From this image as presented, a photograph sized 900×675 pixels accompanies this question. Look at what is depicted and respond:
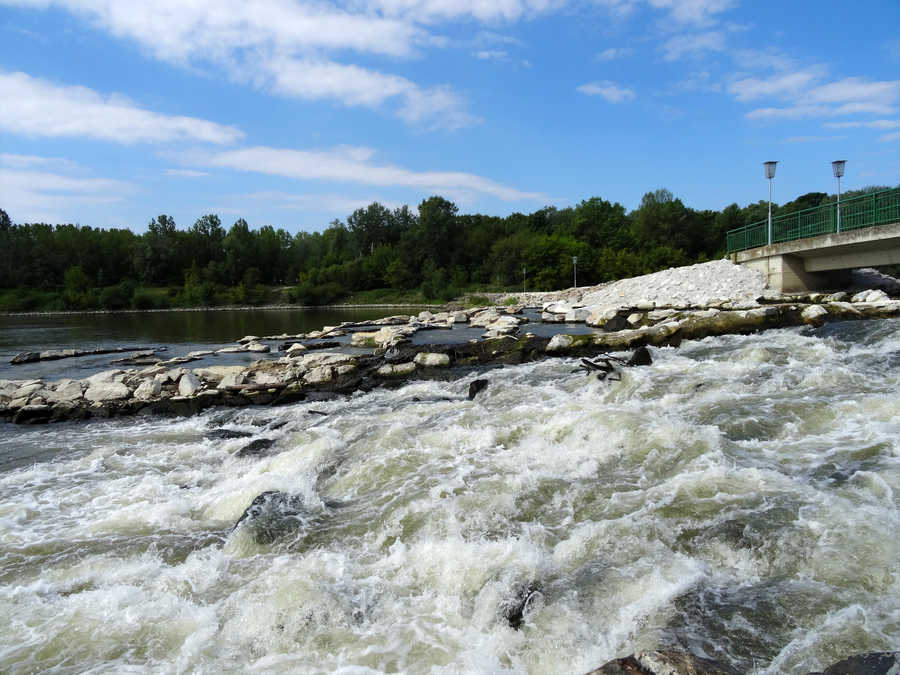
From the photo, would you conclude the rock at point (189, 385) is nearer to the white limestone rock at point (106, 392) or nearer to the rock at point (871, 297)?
the white limestone rock at point (106, 392)

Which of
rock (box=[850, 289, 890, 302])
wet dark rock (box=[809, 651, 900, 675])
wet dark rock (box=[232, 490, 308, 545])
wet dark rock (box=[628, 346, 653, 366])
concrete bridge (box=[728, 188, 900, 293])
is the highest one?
concrete bridge (box=[728, 188, 900, 293])

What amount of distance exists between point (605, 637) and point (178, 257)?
386ft

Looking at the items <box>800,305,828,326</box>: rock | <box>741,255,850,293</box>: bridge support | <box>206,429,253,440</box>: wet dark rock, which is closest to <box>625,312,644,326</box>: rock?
<box>800,305,828,326</box>: rock

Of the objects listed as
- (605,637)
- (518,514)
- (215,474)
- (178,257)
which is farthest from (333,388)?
(178,257)

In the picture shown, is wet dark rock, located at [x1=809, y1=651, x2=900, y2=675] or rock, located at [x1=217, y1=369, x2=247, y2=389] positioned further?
rock, located at [x1=217, y1=369, x2=247, y2=389]

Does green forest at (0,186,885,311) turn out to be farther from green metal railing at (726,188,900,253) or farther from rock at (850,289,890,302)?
rock at (850,289,890,302)

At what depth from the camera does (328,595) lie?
16.0 ft

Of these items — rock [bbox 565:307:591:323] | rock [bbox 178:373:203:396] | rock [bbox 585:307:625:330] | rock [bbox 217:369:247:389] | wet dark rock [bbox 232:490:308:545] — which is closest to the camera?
wet dark rock [bbox 232:490:308:545]

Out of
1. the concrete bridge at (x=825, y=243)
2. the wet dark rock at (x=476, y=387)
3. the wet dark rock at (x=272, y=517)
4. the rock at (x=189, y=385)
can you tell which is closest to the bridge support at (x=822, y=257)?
the concrete bridge at (x=825, y=243)

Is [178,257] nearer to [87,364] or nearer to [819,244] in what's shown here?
[87,364]

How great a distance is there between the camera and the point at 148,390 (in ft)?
47.7

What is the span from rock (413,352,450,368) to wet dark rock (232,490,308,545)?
30.4ft

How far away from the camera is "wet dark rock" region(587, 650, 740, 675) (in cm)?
297

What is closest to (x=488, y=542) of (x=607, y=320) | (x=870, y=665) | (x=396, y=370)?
(x=870, y=665)
